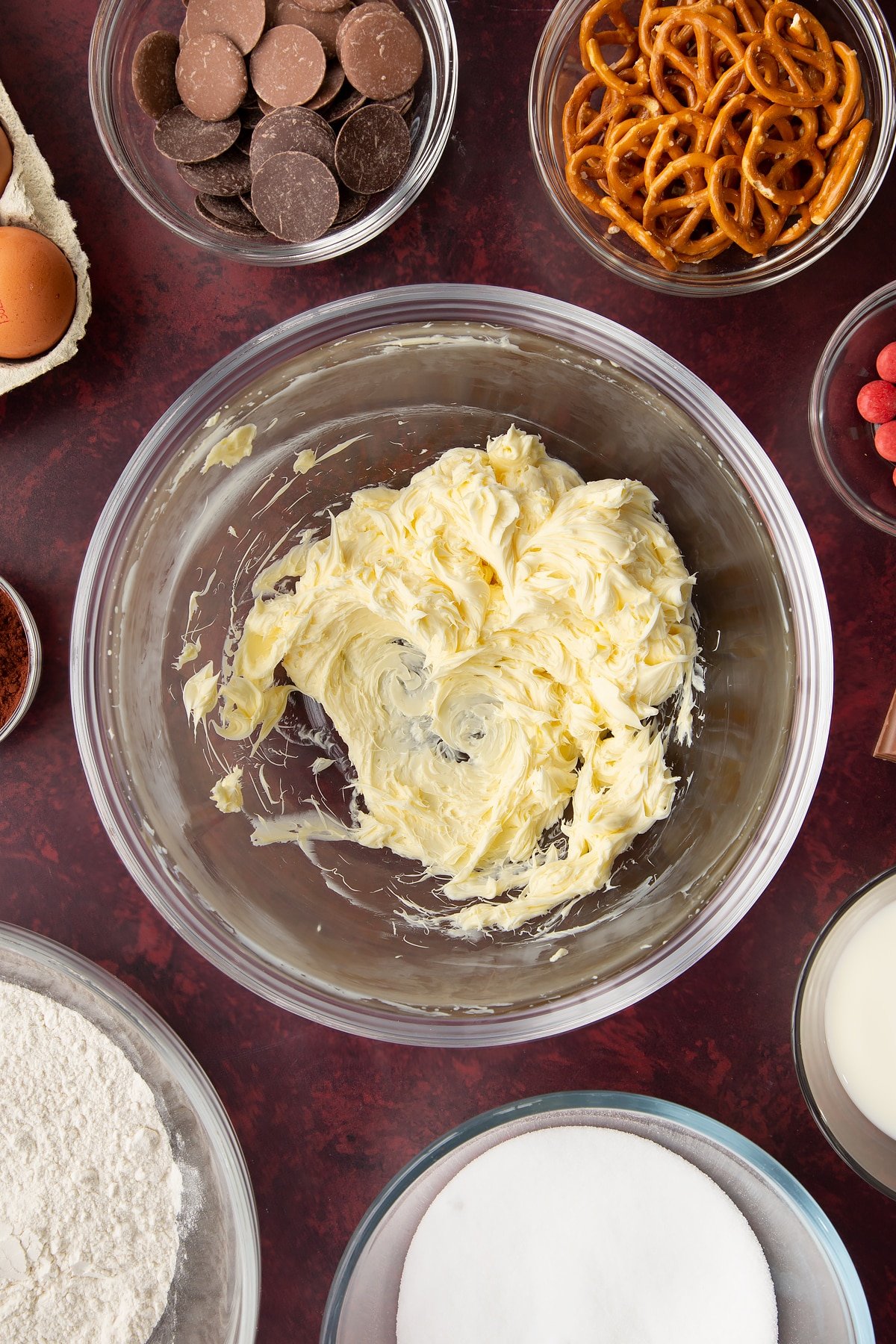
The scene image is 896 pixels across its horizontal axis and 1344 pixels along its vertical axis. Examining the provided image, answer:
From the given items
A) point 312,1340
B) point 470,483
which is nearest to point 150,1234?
point 312,1340

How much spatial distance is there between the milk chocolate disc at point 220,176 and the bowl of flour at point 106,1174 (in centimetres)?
123

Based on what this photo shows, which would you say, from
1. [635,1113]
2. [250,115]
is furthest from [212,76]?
[635,1113]

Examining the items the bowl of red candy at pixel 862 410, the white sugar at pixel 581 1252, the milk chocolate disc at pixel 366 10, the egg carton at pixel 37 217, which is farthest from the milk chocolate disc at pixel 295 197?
the white sugar at pixel 581 1252

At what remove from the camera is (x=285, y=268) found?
1.55 m

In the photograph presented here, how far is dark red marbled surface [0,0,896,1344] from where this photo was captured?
154 cm

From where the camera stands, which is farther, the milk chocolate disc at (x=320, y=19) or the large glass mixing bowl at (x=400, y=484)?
the milk chocolate disc at (x=320, y=19)

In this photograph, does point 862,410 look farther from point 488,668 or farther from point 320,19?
point 320,19

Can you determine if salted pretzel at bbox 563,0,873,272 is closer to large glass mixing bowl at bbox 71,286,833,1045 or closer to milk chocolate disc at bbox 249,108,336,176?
large glass mixing bowl at bbox 71,286,833,1045

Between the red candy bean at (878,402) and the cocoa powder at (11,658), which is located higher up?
the red candy bean at (878,402)

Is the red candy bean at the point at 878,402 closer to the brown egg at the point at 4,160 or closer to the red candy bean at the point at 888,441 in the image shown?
the red candy bean at the point at 888,441

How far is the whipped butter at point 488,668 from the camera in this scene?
139cm

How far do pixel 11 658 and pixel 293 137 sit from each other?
3.04 feet

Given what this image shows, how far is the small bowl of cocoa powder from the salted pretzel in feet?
3.59

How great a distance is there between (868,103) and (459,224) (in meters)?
0.69
